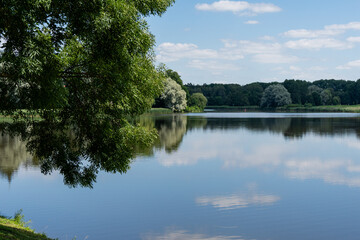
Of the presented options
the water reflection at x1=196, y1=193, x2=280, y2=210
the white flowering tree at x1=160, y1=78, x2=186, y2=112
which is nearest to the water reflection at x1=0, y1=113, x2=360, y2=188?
the water reflection at x1=196, y1=193, x2=280, y2=210

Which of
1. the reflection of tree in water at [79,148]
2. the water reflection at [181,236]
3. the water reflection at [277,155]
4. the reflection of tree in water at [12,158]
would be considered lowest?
the water reflection at [181,236]

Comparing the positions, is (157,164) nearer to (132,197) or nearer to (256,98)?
(132,197)

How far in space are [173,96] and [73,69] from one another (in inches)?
3280

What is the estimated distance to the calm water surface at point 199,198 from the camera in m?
12.5

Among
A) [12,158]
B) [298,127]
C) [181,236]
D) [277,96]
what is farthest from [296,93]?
[181,236]

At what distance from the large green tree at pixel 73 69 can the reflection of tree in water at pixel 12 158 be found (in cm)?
947

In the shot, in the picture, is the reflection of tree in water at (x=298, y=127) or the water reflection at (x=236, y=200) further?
the reflection of tree in water at (x=298, y=127)

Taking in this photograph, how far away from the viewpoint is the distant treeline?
Answer: 529ft

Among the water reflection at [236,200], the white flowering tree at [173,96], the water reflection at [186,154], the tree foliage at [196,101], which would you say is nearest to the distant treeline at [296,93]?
the tree foliage at [196,101]

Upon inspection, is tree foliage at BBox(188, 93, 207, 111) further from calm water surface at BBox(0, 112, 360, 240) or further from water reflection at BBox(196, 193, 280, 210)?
water reflection at BBox(196, 193, 280, 210)

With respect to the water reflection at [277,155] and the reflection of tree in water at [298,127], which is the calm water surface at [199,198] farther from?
the reflection of tree in water at [298,127]

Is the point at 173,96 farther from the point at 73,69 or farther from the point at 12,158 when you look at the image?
the point at 73,69

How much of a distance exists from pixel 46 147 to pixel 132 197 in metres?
5.75

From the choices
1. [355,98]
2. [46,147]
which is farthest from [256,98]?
[46,147]
